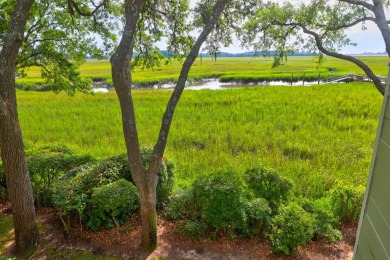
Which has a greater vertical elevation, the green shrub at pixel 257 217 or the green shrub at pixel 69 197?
the green shrub at pixel 69 197

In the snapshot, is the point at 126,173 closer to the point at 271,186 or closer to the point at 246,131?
the point at 271,186

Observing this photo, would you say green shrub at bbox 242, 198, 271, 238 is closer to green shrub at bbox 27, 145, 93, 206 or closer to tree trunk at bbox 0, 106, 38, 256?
tree trunk at bbox 0, 106, 38, 256

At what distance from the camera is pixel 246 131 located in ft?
36.6

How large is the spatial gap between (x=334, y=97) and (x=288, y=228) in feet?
50.7

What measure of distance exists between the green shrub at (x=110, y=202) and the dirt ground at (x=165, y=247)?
7.4 inches

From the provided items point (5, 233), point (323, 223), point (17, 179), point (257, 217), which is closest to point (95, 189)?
point (17, 179)

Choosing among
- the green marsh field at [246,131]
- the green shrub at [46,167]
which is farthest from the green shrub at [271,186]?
the green shrub at [46,167]

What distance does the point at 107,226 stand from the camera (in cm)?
489

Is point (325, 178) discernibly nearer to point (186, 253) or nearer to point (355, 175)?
point (355, 175)

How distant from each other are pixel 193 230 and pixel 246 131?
280 inches

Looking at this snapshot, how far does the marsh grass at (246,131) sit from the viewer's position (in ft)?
25.4

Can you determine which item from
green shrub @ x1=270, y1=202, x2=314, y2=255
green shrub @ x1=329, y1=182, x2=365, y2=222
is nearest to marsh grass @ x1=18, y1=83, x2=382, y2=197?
green shrub @ x1=329, y1=182, x2=365, y2=222

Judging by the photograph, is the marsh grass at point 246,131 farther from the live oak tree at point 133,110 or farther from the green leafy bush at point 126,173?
the live oak tree at point 133,110

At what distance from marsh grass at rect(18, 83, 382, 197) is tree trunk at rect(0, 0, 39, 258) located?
11.0 feet
